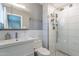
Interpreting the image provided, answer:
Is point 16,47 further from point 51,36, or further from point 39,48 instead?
point 51,36

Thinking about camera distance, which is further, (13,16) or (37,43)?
(37,43)

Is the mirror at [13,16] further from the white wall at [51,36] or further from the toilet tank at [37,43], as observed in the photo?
the white wall at [51,36]

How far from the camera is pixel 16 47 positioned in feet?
4.91

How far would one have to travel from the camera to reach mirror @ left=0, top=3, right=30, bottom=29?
1.52 meters

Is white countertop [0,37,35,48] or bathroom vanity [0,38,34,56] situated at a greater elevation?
white countertop [0,37,35,48]

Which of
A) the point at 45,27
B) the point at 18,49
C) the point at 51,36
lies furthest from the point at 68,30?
the point at 18,49

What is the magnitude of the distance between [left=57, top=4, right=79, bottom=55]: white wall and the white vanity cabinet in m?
0.62

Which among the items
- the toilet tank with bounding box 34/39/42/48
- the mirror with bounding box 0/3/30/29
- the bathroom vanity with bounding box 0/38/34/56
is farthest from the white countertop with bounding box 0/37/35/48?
the mirror with bounding box 0/3/30/29

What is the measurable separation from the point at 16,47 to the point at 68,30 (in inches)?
44.8

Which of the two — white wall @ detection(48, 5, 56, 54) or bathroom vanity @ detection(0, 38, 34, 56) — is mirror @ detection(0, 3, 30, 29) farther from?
white wall @ detection(48, 5, 56, 54)

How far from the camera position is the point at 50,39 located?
1.76m

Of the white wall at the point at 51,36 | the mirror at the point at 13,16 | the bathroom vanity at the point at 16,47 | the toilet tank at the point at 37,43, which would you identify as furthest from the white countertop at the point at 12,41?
the white wall at the point at 51,36

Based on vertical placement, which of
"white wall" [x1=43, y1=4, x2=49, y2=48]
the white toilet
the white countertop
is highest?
"white wall" [x1=43, y1=4, x2=49, y2=48]

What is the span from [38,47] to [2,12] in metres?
0.98
